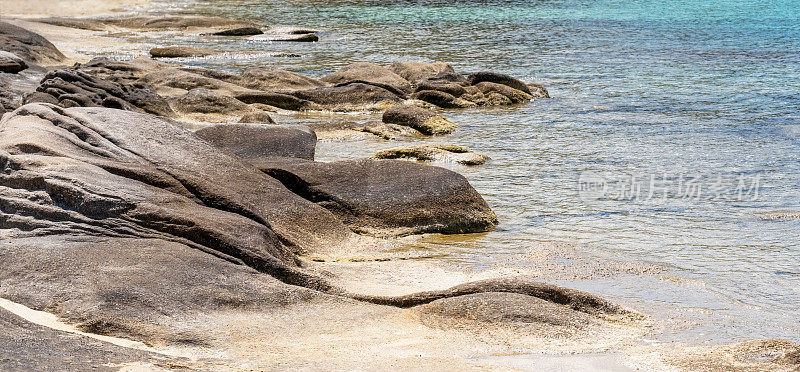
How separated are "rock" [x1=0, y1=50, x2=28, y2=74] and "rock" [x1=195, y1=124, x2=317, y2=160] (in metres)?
6.28

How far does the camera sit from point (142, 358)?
4.43 m

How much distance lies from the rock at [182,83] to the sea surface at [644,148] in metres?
3.88

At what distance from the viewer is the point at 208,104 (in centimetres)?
1476

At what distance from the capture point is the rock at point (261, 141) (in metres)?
9.49

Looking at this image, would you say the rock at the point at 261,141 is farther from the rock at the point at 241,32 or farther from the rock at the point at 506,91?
the rock at the point at 241,32

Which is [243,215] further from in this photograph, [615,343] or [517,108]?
[517,108]

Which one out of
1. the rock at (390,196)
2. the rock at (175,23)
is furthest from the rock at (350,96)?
the rock at (175,23)

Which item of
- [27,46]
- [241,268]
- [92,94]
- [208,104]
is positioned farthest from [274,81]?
[241,268]

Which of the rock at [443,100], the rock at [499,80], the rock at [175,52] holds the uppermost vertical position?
the rock at [499,80]

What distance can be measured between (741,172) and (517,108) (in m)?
5.73

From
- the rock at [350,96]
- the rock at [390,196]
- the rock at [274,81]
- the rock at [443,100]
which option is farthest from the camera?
the rock at [274,81]

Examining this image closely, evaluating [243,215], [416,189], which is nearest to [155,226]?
[243,215]

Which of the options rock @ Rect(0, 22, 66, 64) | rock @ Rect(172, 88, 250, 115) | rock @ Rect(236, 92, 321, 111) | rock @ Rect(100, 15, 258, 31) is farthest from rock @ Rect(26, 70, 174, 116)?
rock @ Rect(100, 15, 258, 31)

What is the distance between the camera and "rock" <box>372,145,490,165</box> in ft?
37.9
